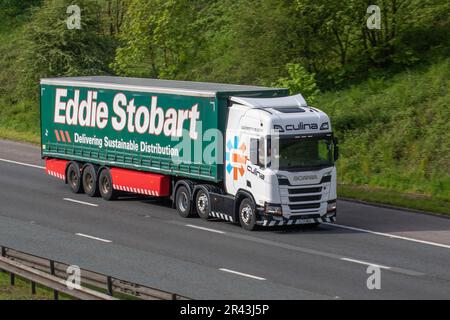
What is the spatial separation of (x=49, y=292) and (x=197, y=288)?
2.96 meters

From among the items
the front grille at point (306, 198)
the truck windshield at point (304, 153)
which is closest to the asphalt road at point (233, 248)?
the front grille at point (306, 198)

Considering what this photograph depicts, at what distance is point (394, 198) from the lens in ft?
104

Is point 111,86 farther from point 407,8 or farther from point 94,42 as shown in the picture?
point 94,42

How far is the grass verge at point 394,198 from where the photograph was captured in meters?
30.3

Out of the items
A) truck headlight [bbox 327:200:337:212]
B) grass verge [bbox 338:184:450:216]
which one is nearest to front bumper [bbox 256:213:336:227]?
truck headlight [bbox 327:200:337:212]

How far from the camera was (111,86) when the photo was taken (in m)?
31.7

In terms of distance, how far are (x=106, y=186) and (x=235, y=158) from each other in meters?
6.60

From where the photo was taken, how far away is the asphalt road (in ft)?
68.2

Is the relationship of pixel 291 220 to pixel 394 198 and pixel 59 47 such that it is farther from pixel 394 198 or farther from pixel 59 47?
pixel 59 47

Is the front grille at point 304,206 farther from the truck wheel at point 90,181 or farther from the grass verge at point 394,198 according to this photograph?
the truck wheel at point 90,181

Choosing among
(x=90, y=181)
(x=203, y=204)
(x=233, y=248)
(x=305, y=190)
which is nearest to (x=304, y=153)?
(x=305, y=190)

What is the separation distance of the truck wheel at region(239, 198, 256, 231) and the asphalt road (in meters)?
0.28

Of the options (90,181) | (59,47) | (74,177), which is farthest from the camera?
(59,47)

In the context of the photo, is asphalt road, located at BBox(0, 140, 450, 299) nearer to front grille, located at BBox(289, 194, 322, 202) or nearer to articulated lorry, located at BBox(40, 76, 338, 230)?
articulated lorry, located at BBox(40, 76, 338, 230)
